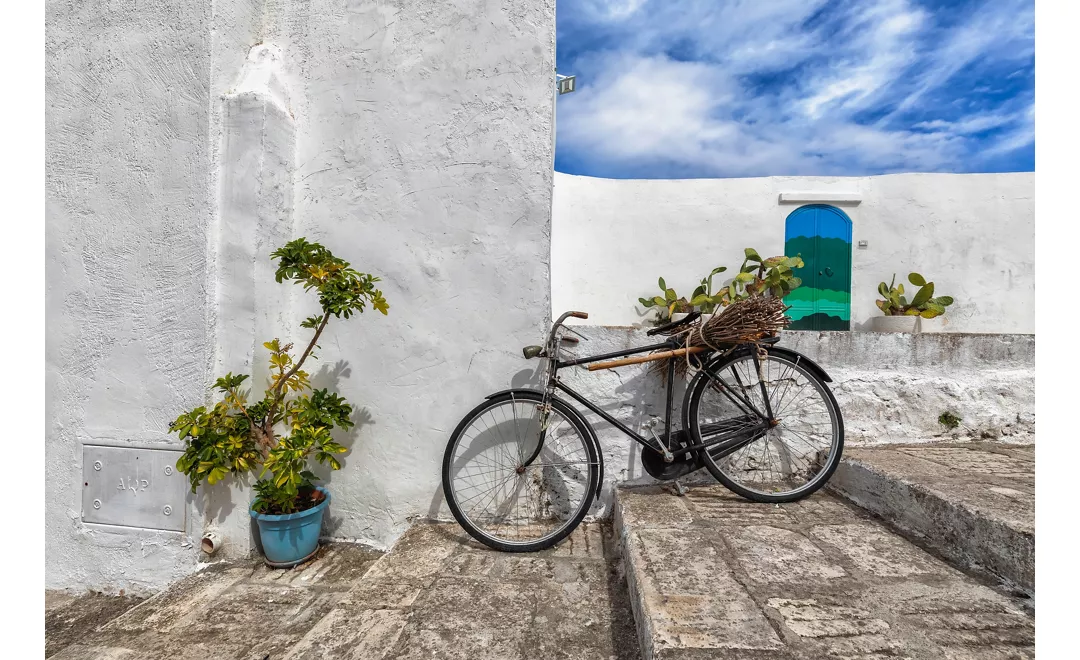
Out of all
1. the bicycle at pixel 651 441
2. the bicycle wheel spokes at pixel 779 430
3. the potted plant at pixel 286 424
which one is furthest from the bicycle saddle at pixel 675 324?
the potted plant at pixel 286 424

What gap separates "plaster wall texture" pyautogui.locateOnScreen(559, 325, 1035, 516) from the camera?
2945 millimetres

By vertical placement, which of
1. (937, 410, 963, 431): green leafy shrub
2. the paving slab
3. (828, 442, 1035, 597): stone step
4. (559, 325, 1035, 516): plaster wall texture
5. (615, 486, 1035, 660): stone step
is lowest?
the paving slab

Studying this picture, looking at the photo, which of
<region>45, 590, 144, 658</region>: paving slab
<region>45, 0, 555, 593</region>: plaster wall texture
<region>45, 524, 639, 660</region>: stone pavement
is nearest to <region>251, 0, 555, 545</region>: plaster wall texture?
<region>45, 0, 555, 593</region>: plaster wall texture

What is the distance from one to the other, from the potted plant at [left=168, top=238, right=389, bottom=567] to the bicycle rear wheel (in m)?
1.96

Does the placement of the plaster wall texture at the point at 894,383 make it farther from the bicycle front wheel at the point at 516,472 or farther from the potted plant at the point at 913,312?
the potted plant at the point at 913,312

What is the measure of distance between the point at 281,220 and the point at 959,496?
376cm

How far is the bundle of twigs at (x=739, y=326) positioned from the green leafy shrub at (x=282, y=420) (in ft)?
5.61

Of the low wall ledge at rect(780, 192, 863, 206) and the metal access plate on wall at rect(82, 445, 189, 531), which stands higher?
the low wall ledge at rect(780, 192, 863, 206)

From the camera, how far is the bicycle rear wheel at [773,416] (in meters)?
2.73

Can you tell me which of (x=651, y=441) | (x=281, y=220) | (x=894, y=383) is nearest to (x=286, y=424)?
(x=281, y=220)

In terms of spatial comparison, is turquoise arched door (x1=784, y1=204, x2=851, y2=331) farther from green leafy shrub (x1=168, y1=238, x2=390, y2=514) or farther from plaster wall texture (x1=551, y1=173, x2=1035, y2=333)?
green leafy shrub (x1=168, y1=238, x2=390, y2=514)

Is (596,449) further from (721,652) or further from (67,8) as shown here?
(67,8)

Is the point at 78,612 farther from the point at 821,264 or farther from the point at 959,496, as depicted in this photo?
the point at 821,264

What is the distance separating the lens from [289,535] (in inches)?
109
